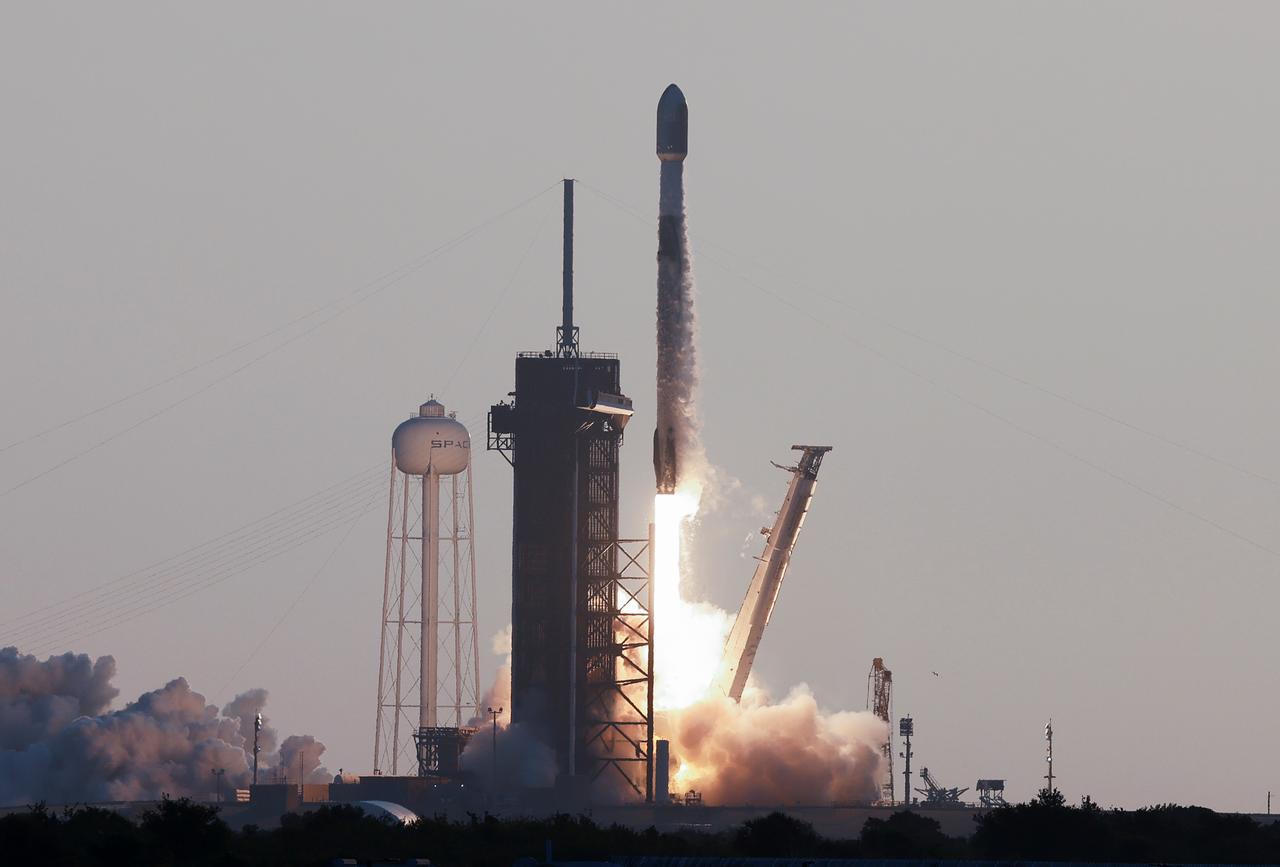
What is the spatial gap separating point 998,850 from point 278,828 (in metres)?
46.7

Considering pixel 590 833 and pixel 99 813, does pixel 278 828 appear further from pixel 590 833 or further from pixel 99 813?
pixel 590 833

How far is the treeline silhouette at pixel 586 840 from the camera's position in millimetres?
164750

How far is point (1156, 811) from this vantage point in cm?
19288

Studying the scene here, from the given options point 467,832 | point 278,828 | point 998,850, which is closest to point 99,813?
point 278,828

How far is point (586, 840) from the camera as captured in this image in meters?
177

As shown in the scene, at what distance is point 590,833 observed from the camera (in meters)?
181

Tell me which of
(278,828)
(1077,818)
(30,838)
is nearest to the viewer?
(30,838)

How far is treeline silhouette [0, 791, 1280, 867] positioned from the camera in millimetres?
164750

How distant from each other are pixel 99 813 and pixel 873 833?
44.6 metres

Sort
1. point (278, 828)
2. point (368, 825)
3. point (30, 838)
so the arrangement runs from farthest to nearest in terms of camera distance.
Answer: point (278, 828), point (368, 825), point (30, 838)

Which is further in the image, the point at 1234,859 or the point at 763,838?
the point at 763,838

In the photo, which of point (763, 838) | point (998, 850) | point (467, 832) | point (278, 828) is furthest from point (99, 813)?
point (998, 850)

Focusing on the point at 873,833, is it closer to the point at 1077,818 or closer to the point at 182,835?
the point at 1077,818

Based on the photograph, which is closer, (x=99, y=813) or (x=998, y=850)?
(x=998, y=850)
